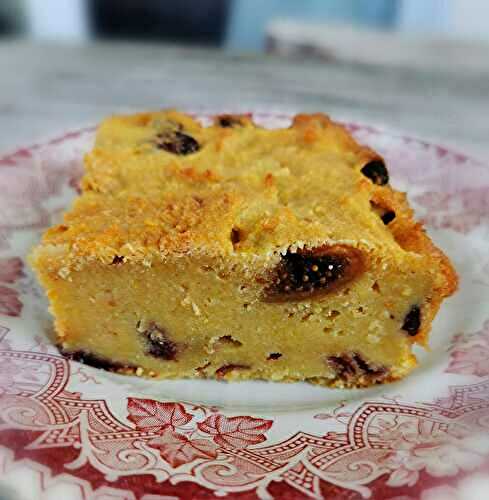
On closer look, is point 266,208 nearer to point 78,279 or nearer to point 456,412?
point 78,279

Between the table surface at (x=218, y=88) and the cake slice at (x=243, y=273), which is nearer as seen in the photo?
the cake slice at (x=243, y=273)

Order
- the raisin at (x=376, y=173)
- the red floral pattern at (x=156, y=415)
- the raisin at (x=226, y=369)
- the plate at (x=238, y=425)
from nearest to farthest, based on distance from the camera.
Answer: the plate at (x=238, y=425) < the red floral pattern at (x=156, y=415) < the raisin at (x=226, y=369) < the raisin at (x=376, y=173)

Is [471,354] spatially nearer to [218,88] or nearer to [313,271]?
[313,271]

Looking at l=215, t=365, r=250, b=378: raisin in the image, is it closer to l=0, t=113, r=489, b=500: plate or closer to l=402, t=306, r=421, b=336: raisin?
l=0, t=113, r=489, b=500: plate

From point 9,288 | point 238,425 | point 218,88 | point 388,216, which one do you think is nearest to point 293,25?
point 218,88

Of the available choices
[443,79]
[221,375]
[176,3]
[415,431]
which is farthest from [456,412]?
[176,3]

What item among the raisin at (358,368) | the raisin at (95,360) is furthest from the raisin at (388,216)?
the raisin at (95,360)

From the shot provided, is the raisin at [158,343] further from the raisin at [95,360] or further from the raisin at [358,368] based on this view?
the raisin at [358,368]

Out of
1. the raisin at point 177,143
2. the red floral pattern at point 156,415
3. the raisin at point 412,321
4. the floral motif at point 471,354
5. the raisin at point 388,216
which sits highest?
the raisin at point 177,143
